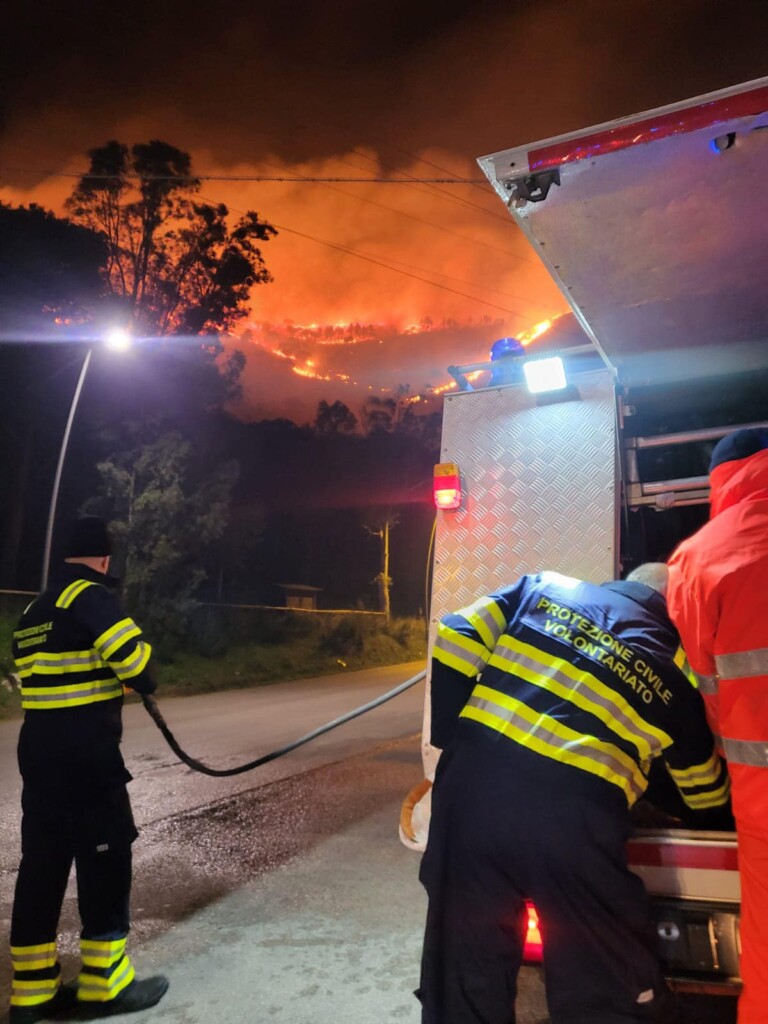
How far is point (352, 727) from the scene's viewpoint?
9.87 metres

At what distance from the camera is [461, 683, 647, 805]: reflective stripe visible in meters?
1.90

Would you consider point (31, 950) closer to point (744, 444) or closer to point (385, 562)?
point (744, 444)

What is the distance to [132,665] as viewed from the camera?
306 centimetres

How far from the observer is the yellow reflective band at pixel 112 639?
3.03 m

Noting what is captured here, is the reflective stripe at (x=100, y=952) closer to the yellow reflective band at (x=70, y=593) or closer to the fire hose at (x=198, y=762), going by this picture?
the fire hose at (x=198, y=762)

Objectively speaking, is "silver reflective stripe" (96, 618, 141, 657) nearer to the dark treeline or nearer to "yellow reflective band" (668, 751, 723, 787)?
"yellow reflective band" (668, 751, 723, 787)

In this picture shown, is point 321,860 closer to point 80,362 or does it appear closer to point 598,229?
point 598,229

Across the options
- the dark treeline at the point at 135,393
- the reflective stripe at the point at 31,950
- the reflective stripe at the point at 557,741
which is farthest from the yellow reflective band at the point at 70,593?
the dark treeline at the point at 135,393

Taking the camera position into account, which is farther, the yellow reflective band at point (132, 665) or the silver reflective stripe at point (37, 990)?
the yellow reflective band at point (132, 665)

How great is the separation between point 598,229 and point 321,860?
3.98 meters

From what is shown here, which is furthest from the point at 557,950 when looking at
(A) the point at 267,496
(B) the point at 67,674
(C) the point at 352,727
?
(A) the point at 267,496

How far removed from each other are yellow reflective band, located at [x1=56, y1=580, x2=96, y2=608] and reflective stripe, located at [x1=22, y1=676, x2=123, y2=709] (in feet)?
1.13

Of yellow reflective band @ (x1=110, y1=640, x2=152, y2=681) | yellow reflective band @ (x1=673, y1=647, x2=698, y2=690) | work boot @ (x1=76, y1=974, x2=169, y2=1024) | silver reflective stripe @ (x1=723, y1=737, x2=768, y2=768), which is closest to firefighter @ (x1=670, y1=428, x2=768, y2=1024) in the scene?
silver reflective stripe @ (x1=723, y1=737, x2=768, y2=768)

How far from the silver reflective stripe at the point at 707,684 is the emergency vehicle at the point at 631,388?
467mm
